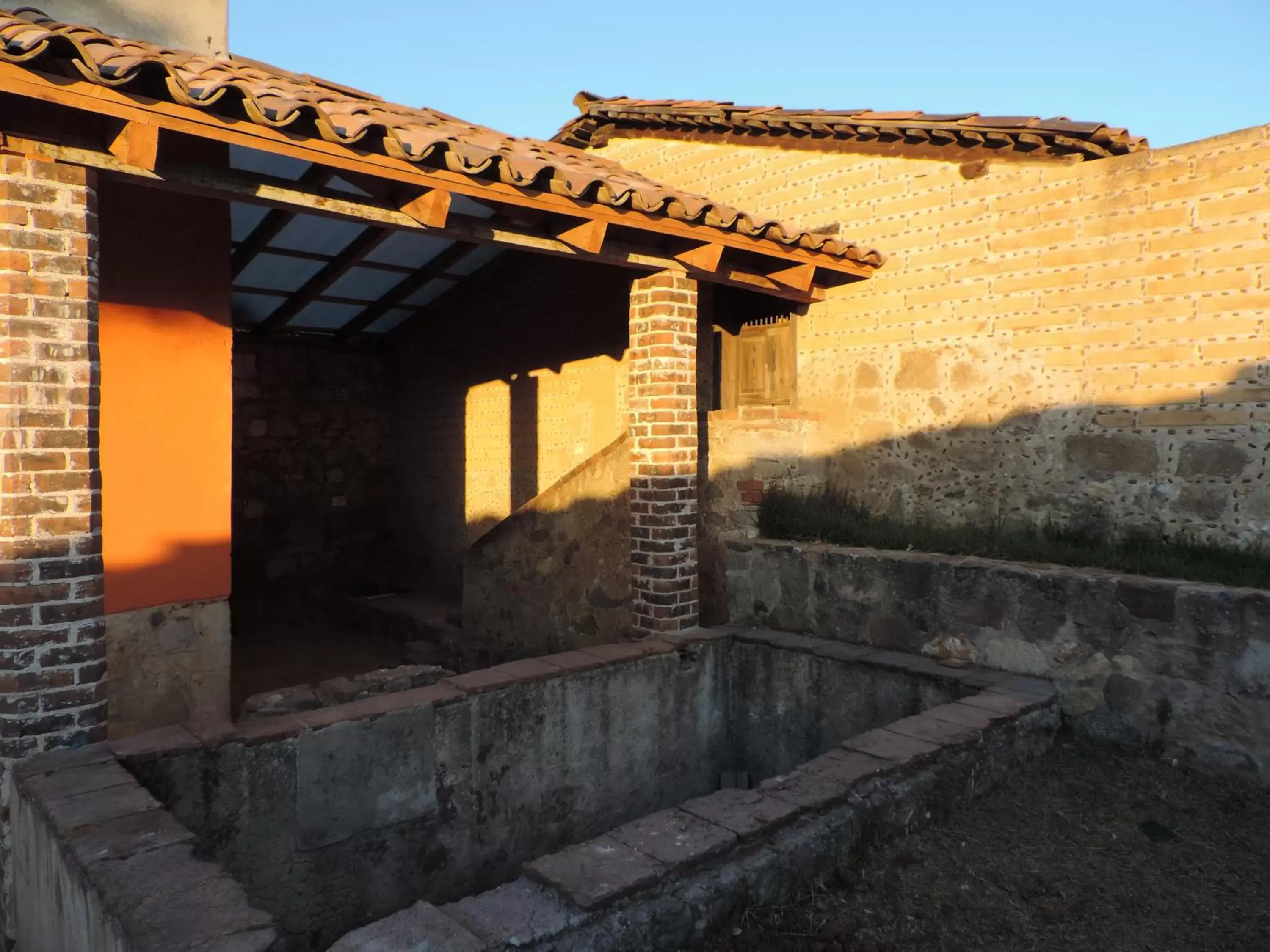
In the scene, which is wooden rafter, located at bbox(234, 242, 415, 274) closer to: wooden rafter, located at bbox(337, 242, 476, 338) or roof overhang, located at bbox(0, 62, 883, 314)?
wooden rafter, located at bbox(337, 242, 476, 338)

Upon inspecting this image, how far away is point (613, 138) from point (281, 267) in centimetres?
378

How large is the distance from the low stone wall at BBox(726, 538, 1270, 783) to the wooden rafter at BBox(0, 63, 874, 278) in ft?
7.75

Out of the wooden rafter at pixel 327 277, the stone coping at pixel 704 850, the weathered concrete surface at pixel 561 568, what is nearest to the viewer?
the stone coping at pixel 704 850

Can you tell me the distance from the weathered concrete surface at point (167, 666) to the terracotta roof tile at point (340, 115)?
2.81 meters

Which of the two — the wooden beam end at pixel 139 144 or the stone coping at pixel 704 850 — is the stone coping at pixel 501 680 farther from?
the wooden beam end at pixel 139 144

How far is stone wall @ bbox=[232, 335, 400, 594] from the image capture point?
9.37m

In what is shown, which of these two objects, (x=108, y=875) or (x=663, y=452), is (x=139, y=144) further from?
(x=663, y=452)

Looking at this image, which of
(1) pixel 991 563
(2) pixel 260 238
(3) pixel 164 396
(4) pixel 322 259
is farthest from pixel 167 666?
(1) pixel 991 563

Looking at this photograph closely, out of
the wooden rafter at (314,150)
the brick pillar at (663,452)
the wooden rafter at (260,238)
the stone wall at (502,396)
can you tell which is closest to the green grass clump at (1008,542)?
the brick pillar at (663,452)

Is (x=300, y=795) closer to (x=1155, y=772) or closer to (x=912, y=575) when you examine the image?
(x=912, y=575)

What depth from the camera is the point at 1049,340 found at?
529cm

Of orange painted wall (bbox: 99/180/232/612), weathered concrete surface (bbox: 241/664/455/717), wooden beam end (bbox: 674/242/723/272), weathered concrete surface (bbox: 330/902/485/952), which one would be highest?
wooden beam end (bbox: 674/242/723/272)

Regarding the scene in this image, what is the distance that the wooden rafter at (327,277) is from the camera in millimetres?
6566

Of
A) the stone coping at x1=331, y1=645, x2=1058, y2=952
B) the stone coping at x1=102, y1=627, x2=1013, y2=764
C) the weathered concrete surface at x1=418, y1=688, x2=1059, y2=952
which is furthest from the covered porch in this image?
the weathered concrete surface at x1=418, y1=688, x2=1059, y2=952
